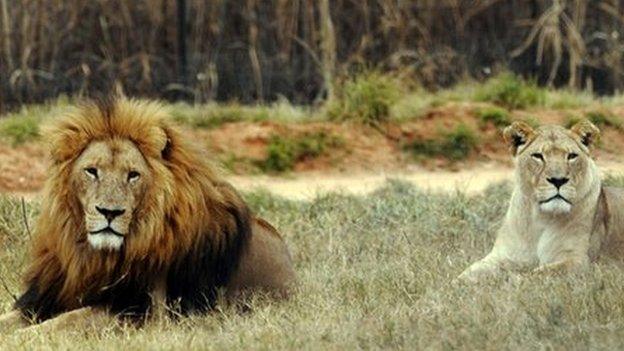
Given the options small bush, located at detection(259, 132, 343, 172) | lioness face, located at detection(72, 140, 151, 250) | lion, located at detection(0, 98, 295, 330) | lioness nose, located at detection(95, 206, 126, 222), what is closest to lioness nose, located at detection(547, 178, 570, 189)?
lion, located at detection(0, 98, 295, 330)

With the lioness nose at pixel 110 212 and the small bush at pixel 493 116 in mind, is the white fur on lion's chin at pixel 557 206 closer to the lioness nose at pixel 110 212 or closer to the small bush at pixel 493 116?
the lioness nose at pixel 110 212

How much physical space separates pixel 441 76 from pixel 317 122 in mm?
2600

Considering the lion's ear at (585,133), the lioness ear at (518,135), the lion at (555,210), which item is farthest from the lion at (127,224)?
the lion's ear at (585,133)

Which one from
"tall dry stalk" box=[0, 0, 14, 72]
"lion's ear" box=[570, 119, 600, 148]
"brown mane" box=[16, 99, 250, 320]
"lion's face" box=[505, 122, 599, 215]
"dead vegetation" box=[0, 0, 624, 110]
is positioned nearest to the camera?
"brown mane" box=[16, 99, 250, 320]

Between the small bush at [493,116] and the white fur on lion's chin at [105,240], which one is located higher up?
the white fur on lion's chin at [105,240]

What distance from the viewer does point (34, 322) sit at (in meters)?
7.17

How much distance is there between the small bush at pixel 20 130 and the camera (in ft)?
43.0

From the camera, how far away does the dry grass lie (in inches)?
249

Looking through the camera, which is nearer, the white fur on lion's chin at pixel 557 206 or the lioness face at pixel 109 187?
the lioness face at pixel 109 187

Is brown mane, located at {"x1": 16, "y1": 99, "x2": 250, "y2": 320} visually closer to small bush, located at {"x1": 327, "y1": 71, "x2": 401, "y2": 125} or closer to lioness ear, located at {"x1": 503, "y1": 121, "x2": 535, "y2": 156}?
lioness ear, located at {"x1": 503, "y1": 121, "x2": 535, "y2": 156}

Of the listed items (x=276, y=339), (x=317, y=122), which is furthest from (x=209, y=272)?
(x=317, y=122)

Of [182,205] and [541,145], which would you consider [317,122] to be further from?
[182,205]

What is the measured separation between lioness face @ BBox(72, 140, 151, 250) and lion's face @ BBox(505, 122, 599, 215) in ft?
6.19

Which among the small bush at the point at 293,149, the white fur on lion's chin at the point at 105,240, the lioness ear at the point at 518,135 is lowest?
the small bush at the point at 293,149
